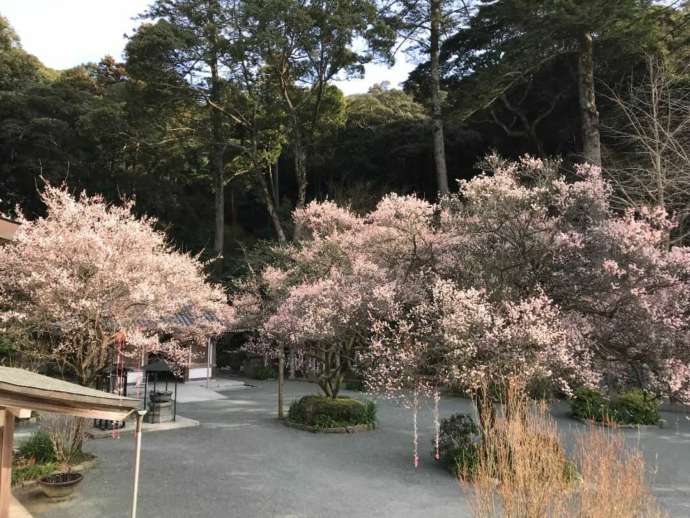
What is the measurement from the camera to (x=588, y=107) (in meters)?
18.8

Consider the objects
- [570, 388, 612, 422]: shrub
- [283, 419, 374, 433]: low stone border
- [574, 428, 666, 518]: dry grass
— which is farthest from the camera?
[570, 388, 612, 422]: shrub

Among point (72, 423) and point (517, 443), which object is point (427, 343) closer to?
point (517, 443)

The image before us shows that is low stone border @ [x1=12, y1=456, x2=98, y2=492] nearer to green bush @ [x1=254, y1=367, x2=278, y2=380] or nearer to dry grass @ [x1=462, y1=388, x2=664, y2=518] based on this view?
dry grass @ [x1=462, y1=388, x2=664, y2=518]

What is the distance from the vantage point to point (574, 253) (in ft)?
30.5

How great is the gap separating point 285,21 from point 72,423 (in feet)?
73.0

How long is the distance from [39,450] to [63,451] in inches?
20.3

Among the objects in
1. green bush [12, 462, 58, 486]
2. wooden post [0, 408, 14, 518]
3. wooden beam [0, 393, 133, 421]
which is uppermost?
wooden beam [0, 393, 133, 421]

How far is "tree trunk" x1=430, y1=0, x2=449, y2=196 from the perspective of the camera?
24.2m

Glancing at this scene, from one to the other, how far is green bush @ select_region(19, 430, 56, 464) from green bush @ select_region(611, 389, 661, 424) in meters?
16.0

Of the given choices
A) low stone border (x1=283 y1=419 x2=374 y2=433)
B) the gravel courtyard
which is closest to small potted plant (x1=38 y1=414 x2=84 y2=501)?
the gravel courtyard

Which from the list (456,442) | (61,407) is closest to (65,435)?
(61,407)

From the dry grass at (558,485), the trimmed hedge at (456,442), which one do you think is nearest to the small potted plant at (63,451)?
the trimmed hedge at (456,442)

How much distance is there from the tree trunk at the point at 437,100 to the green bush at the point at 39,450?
18483 mm

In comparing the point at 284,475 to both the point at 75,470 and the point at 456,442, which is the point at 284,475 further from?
the point at 75,470
